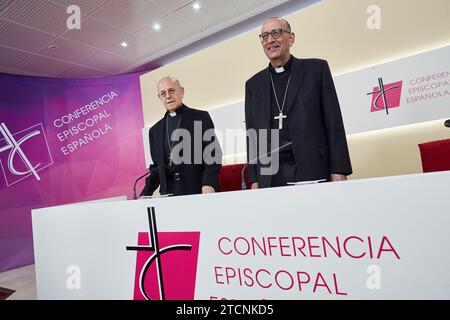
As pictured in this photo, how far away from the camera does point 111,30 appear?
4020 mm

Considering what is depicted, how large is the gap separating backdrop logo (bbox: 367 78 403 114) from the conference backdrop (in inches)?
151

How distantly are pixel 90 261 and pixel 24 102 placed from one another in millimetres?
4390

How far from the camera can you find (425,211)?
0.78m

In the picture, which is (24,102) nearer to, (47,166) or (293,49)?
(47,166)

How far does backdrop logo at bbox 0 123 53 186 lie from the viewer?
14.7 feet

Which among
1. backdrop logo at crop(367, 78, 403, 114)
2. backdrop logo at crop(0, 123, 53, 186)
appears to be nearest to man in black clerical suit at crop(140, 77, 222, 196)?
backdrop logo at crop(367, 78, 403, 114)

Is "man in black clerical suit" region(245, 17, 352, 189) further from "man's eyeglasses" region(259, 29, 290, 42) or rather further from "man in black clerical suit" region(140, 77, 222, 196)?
"man in black clerical suit" region(140, 77, 222, 196)

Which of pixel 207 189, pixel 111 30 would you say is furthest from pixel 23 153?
pixel 207 189

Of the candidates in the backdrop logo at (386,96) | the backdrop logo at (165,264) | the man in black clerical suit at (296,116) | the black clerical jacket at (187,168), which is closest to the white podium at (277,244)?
the backdrop logo at (165,264)

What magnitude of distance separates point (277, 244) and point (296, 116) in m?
0.78

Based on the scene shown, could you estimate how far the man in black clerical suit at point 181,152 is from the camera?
6.51 feet

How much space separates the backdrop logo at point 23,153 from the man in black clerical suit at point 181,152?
140 inches

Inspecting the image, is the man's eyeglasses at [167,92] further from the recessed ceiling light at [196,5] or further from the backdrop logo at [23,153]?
the backdrop logo at [23,153]
